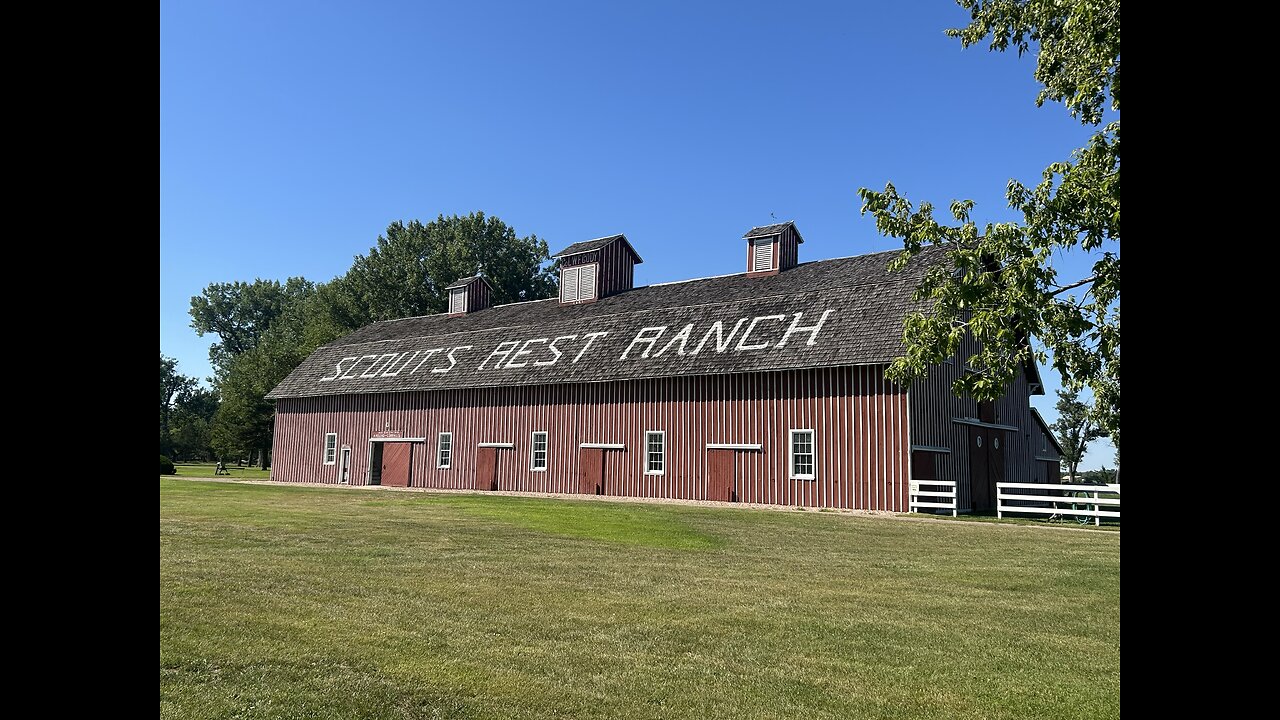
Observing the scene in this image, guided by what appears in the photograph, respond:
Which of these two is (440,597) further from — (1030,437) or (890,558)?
(1030,437)

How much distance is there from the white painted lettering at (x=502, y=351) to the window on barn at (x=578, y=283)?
421cm

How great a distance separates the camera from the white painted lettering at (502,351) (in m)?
37.4

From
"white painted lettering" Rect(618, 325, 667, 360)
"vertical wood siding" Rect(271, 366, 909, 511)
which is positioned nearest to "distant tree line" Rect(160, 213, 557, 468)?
"vertical wood siding" Rect(271, 366, 909, 511)

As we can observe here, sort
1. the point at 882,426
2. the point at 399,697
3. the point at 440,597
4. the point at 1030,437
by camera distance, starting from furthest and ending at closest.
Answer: the point at 1030,437, the point at 882,426, the point at 440,597, the point at 399,697

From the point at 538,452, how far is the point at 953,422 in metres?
15.2

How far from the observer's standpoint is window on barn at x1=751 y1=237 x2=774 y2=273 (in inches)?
1410

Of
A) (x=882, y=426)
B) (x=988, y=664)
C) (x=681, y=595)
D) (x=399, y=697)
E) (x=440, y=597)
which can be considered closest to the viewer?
(x=399, y=697)

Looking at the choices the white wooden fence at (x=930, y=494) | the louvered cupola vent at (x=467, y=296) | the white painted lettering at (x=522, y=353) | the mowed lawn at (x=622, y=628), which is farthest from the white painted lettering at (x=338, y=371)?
the mowed lawn at (x=622, y=628)

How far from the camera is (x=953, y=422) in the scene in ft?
92.1

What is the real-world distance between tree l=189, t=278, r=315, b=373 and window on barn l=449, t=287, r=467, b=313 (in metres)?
58.2

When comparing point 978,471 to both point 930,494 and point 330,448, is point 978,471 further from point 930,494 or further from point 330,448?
point 330,448

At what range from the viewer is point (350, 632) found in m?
7.04
